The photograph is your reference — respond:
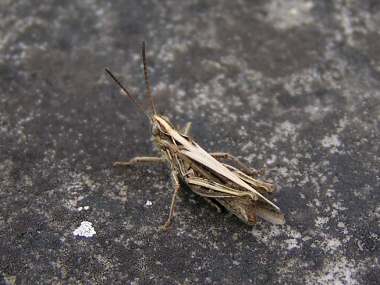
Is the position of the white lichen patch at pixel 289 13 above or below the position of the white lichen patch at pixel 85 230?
above

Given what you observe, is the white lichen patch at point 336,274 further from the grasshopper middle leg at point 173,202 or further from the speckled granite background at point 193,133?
the grasshopper middle leg at point 173,202

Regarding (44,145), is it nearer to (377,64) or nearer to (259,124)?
(259,124)

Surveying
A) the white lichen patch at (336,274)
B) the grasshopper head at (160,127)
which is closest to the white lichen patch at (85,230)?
the grasshopper head at (160,127)

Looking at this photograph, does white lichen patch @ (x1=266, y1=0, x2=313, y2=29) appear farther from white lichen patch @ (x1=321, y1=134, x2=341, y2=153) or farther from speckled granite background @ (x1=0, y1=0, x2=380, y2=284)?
white lichen patch @ (x1=321, y1=134, x2=341, y2=153)

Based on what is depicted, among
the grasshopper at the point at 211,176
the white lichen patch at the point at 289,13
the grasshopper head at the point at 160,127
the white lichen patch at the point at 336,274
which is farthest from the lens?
the white lichen patch at the point at 289,13

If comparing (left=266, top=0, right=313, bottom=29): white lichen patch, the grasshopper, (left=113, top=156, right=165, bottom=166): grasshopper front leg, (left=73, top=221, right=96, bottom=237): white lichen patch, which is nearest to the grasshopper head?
the grasshopper
